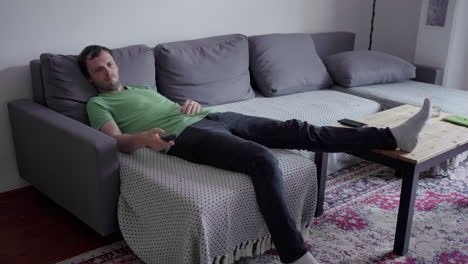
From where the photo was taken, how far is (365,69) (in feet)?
11.9

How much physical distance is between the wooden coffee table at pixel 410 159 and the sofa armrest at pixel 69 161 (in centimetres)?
106

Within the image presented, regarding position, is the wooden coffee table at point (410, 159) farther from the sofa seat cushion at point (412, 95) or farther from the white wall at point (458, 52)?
the white wall at point (458, 52)

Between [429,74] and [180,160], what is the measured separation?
2.56 meters

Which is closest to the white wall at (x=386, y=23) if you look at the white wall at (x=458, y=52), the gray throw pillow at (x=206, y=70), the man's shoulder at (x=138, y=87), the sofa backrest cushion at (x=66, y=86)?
the white wall at (x=458, y=52)

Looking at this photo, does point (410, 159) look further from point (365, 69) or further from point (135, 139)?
point (365, 69)

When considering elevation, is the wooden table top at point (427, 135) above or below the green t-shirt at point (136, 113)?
below

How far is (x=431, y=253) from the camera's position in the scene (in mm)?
2223

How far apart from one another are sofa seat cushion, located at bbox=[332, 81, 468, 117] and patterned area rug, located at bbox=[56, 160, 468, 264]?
1.46ft

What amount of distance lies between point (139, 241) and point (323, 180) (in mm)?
1025

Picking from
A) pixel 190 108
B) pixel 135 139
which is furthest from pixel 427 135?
pixel 135 139

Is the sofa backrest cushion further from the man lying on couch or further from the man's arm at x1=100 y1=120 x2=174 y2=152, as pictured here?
the man's arm at x1=100 y1=120 x2=174 y2=152

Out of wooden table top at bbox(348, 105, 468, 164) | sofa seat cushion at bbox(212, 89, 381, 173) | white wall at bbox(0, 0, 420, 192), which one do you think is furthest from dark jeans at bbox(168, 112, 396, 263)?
white wall at bbox(0, 0, 420, 192)

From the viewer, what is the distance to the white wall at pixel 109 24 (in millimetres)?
2559

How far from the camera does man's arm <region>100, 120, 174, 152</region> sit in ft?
6.75
